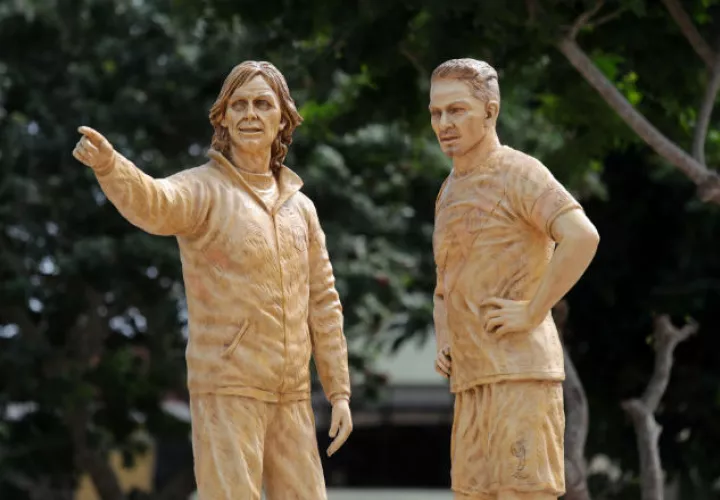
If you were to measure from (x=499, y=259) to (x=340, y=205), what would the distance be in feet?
34.6

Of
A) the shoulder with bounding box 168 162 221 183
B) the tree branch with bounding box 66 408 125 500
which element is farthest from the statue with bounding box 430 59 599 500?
the tree branch with bounding box 66 408 125 500

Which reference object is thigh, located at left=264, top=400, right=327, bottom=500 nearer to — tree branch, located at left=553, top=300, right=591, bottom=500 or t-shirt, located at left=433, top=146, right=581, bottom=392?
t-shirt, located at left=433, top=146, right=581, bottom=392

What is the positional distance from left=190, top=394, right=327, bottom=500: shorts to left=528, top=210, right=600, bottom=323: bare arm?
49.7 inches

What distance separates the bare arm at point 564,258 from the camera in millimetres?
7691

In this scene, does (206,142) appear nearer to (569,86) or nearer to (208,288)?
(569,86)

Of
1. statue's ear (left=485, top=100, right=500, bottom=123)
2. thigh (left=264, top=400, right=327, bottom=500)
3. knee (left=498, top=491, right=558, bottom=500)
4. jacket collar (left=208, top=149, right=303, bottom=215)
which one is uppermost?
statue's ear (left=485, top=100, right=500, bottom=123)

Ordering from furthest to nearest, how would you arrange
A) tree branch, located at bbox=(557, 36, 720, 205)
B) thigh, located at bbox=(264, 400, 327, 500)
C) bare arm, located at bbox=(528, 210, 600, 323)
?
tree branch, located at bbox=(557, 36, 720, 205) < thigh, located at bbox=(264, 400, 327, 500) < bare arm, located at bbox=(528, 210, 600, 323)

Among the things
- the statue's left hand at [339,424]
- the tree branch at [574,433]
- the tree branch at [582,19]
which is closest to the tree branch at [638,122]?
the tree branch at [582,19]

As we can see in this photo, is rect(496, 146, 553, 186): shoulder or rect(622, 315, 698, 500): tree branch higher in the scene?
rect(496, 146, 553, 186): shoulder

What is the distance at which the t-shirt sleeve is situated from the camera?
7.78 meters

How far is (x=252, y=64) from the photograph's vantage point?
26.8 ft

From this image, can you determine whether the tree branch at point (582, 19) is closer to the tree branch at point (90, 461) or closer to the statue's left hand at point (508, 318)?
the statue's left hand at point (508, 318)

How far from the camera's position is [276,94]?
825 cm

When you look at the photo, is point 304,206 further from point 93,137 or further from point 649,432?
point 649,432
